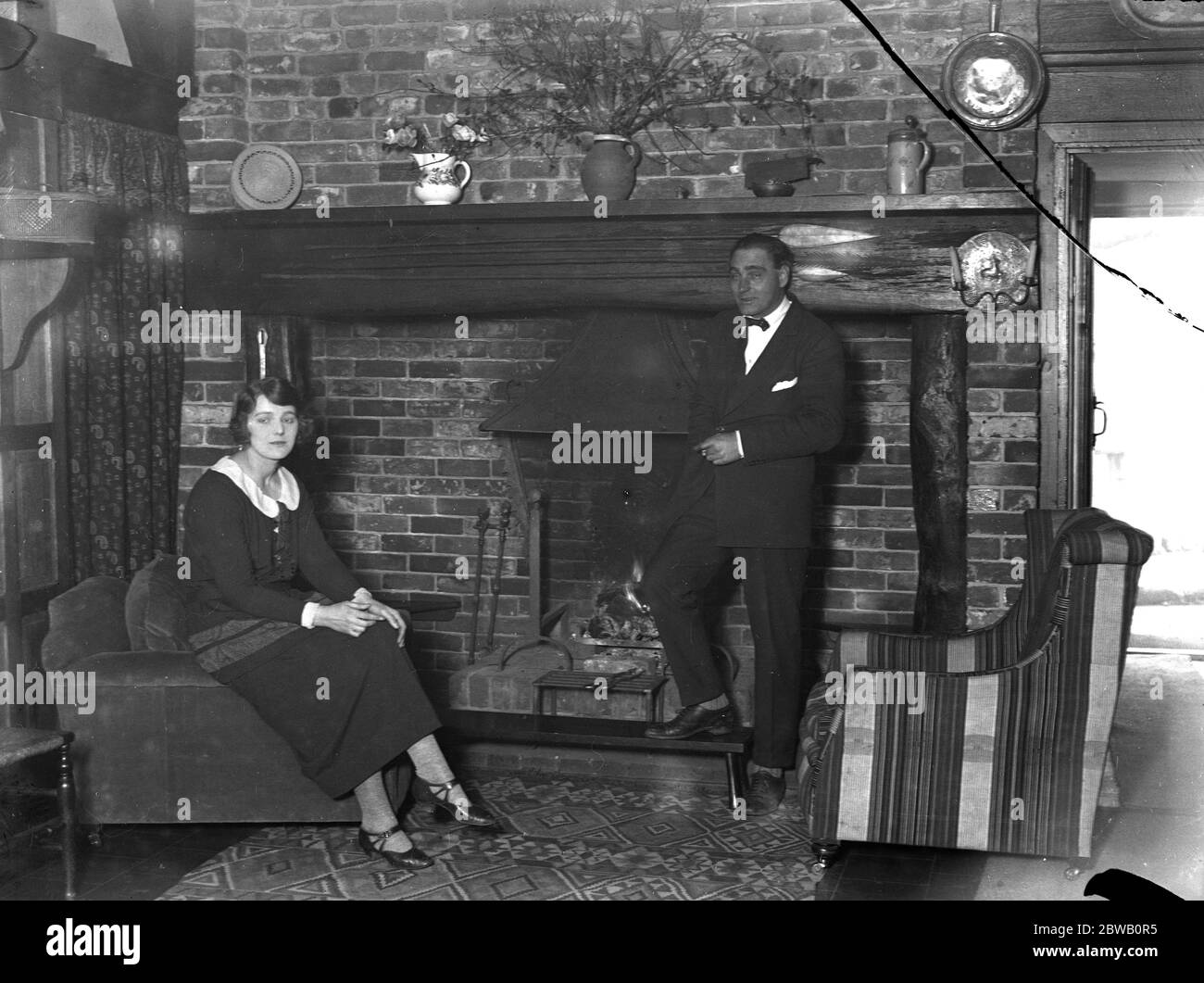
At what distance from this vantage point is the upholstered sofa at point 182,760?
3.46 m

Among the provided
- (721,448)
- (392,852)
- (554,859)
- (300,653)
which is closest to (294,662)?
(300,653)

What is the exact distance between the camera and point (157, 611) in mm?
3752

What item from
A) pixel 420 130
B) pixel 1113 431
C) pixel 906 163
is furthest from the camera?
pixel 1113 431

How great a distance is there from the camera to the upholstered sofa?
346 centimetres

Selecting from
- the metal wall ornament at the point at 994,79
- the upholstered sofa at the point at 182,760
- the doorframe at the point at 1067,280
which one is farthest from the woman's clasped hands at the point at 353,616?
the metal wall ornament at the point at 994,79

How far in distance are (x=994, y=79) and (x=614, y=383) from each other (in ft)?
5.36

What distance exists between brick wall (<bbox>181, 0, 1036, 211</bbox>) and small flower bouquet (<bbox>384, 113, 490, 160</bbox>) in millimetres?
81

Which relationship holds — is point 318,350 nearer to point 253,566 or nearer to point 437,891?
point 253,566

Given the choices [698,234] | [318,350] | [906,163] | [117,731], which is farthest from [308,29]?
[117,731]

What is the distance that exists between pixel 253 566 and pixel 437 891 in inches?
40.1

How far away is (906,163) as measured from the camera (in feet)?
13.5

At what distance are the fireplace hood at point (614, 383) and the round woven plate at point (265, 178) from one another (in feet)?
3.64
